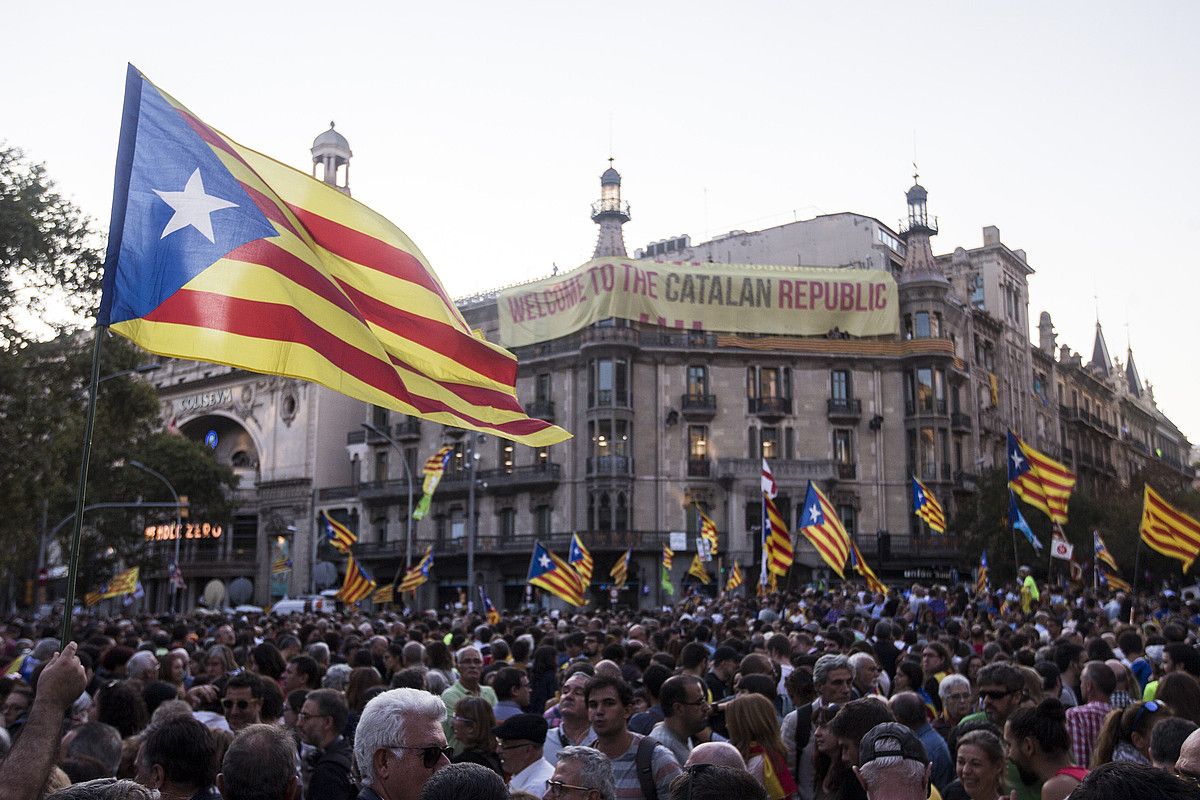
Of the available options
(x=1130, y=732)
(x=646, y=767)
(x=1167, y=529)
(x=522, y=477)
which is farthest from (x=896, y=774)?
(x=522, y=477)

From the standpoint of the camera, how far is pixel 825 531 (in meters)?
22.1

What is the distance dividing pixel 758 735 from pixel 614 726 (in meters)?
0.92

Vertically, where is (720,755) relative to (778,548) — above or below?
below

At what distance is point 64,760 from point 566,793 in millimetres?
2968

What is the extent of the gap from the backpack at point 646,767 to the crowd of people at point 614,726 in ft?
0.05

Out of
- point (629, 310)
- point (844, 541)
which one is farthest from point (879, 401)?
point (844, 541)

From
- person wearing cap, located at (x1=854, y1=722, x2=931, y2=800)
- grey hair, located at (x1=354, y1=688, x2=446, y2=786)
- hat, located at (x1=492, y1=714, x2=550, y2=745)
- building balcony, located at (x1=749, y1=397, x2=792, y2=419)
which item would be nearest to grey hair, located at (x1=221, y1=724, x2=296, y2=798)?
grey hair, located at (x1=354, y1=688, x2=446, y2=786)

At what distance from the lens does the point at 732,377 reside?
5394cm

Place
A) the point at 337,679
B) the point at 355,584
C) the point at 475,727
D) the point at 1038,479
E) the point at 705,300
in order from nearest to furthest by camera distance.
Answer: the point at 475,727
the point at 337,679
the point at 1038,479
the point at 355,584
the point at 705,300

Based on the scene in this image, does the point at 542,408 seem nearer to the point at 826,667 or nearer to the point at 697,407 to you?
the point at 697,407

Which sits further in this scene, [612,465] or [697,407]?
[697,407]

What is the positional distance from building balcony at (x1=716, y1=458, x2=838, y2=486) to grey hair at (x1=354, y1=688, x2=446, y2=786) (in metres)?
47.8

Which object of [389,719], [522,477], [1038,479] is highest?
[522,477]

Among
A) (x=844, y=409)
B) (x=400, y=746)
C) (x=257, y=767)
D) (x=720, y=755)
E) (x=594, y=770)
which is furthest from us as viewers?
(x=844, y=409)
